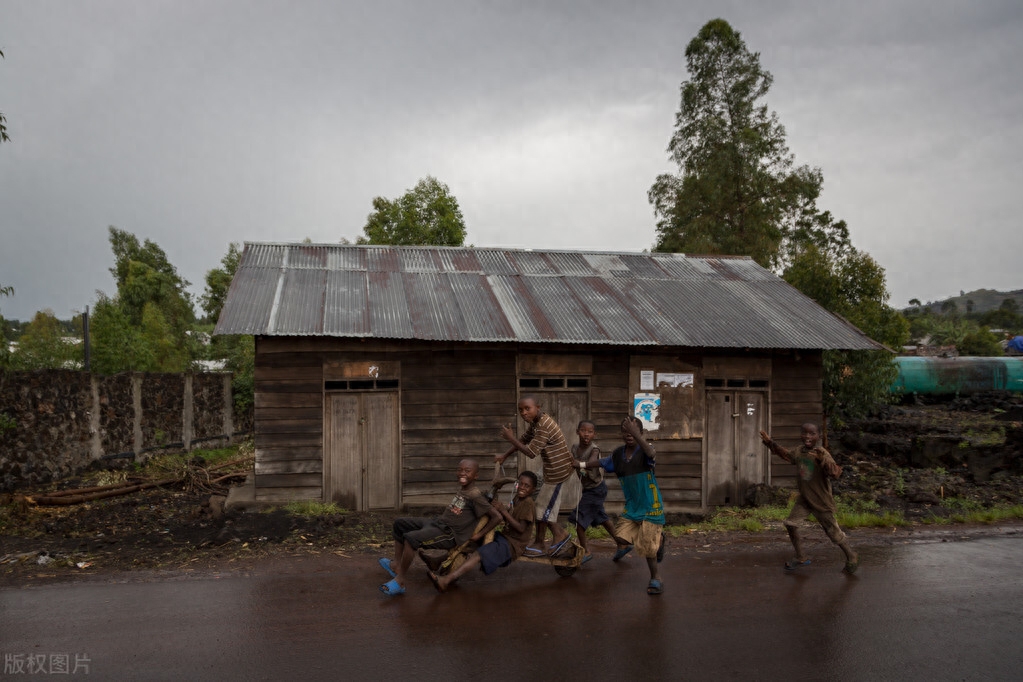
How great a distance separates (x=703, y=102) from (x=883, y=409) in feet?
44.2

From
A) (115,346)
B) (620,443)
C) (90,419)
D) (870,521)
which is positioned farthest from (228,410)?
(870,521)

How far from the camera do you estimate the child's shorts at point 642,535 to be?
588cm

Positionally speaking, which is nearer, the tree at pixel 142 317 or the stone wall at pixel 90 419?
the stone wall at pixel 90 419

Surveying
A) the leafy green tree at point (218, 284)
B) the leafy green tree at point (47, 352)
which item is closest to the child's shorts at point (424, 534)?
the leafy green tree at point (47, 352)

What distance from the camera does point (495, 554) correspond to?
19.0ft

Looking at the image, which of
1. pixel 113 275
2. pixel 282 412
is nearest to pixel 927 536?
pixel 282 412

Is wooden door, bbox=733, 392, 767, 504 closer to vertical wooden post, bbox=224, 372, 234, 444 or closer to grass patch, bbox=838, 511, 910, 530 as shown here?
grass patch, bbox=838, 511, 910, 530

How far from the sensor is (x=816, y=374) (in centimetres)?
1147

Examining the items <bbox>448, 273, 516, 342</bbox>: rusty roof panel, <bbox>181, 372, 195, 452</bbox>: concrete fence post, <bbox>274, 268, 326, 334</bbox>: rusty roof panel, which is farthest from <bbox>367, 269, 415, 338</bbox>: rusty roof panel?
<bbox>181, 372, 195, 452</bbox>: concrete fence post

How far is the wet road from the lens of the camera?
171 inches

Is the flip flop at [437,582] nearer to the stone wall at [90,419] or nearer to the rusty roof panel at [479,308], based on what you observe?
the rusty roof panel at [479,308]

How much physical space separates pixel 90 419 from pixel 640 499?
1047 centimetres

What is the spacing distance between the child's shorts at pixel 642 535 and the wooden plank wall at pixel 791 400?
6.07 m

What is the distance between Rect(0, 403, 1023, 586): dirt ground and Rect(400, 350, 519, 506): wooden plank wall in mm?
858
